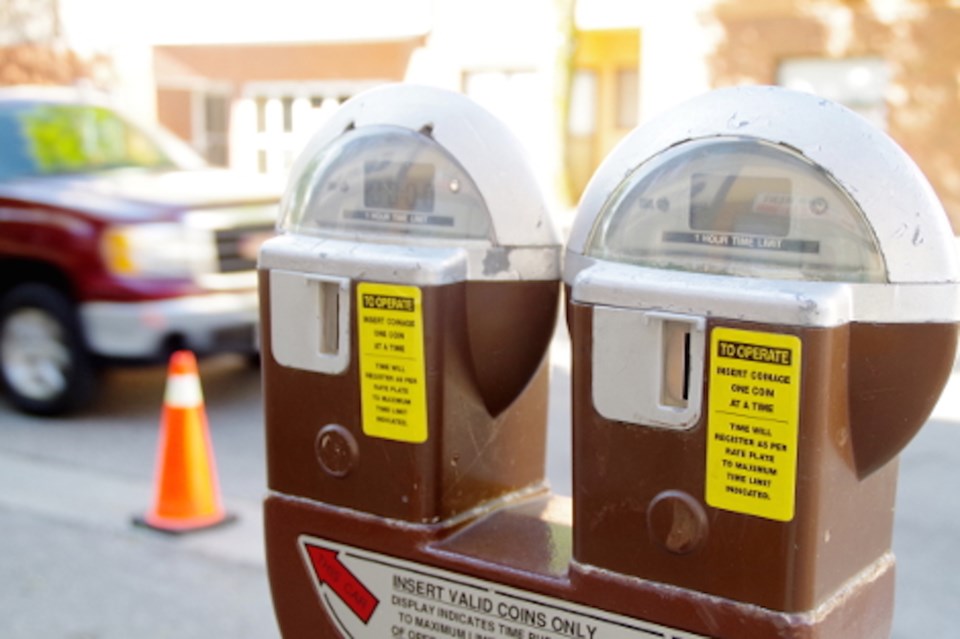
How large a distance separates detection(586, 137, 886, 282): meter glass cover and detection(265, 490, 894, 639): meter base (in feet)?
1.48

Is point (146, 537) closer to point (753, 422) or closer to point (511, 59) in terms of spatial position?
point (753, 422)

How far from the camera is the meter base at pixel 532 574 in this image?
5.30ft

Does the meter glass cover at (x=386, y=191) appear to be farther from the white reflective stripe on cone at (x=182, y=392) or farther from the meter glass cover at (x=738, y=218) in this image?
the white reflective stripe on cone at (x=182, y=392)

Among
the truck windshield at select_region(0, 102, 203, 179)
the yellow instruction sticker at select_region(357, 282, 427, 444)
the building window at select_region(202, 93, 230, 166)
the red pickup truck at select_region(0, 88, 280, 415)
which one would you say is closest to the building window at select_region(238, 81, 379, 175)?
the building window at select_region(202, 93, 230, 166)

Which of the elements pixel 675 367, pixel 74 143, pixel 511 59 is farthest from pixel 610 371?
pixel 511 59

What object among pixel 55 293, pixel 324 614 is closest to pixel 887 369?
pixel 324 614

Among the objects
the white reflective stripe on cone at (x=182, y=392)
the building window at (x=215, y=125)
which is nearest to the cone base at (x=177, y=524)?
the white reflective stripe on cone at (x=182, y=392)

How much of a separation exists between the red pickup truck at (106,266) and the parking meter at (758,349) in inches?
158

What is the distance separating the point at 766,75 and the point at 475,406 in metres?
13.2

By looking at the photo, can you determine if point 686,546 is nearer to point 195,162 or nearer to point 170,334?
point 170,334

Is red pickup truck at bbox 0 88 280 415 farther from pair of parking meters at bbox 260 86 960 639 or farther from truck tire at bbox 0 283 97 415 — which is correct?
pair of parking meters at bbox 260 86 960 639

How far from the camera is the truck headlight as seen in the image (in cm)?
536

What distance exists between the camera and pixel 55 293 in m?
5.59

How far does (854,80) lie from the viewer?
1384cm
